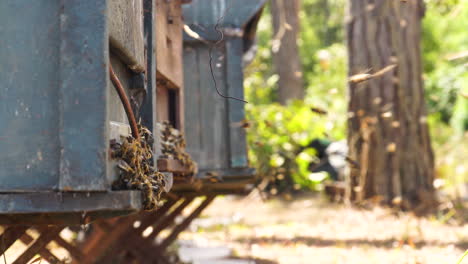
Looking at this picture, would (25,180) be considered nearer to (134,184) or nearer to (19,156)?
(19,156)

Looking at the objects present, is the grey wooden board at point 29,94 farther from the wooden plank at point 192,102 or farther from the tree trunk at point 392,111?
the tree trunk at point 392,111

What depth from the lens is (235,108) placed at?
6875mm

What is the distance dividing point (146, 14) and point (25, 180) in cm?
144

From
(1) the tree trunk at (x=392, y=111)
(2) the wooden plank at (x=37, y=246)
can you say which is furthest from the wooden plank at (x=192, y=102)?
(1) the tree trunk at (x=392, y=111)

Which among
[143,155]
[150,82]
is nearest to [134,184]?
[143,155]

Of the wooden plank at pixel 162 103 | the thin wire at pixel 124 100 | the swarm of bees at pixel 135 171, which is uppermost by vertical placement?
the wooden plank at pixel 162 103

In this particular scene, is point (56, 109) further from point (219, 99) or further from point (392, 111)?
point (392, 111)

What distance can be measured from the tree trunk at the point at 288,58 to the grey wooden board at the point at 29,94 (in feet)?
53.0

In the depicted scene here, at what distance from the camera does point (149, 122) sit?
139 inches

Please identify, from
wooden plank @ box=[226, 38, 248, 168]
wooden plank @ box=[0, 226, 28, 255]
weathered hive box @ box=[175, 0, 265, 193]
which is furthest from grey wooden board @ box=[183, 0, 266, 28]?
wooden plank @ box=[0, 226, 28, 255]

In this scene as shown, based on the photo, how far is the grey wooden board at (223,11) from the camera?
671cm

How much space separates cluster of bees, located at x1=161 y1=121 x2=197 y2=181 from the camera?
15.0ft

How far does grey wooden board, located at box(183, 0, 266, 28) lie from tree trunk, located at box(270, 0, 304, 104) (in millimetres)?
11634

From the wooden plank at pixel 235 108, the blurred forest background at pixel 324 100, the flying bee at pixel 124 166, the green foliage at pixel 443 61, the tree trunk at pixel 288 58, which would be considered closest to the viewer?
the flying bee at pixel 124 166
